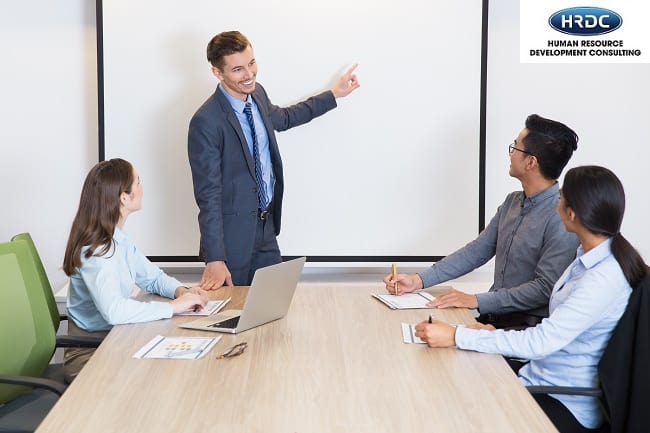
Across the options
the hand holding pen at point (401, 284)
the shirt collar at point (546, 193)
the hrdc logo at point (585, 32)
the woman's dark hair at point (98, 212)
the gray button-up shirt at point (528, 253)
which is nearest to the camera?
the woman's dark hair at point (98, 212)

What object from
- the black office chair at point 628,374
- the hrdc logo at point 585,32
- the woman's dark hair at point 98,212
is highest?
the hrdc logo at point 585,32

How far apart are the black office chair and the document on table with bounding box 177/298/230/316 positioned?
116 cm

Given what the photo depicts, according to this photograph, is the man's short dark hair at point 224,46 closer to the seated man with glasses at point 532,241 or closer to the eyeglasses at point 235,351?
the seated man with glasses at point 532,241

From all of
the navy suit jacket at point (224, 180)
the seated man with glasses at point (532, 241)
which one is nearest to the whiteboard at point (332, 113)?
the navy suit jacket at point (224, 180)

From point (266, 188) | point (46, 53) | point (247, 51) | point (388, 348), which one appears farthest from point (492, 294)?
point (46, 53)

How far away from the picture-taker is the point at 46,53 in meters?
4.11

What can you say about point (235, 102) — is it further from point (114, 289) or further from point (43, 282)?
point (114, 289)

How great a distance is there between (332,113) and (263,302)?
5.81ft

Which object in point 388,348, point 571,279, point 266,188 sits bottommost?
point 388,348

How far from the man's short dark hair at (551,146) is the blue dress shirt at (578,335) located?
0.65m

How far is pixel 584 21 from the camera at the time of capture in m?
4.22

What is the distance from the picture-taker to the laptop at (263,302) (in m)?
2.51

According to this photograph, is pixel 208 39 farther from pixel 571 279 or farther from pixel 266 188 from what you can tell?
pixel 571 279

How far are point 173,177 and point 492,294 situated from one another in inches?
73.9
